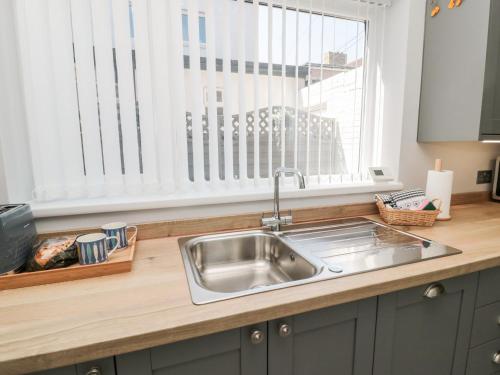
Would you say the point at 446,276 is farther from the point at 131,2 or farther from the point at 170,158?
the point at 131,2

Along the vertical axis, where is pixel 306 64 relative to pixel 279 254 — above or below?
above

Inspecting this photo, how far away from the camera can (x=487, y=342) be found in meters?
1.05

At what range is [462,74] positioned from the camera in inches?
52.1

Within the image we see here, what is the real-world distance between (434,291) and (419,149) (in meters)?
0.96

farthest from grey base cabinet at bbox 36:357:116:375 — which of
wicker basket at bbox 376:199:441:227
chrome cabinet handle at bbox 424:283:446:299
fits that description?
wicker basket at bbox 376:199:441:227

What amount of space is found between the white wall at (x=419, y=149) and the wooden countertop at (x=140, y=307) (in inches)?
27.2

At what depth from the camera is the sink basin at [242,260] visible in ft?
3.67

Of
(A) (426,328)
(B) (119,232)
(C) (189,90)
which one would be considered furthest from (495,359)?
(C) (189,90)

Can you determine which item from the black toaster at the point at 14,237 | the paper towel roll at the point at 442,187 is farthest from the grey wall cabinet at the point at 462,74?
the black toaster at the point at 14,237

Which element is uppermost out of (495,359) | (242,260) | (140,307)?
(140,307)

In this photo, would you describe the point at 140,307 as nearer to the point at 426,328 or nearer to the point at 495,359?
the point at 426,328

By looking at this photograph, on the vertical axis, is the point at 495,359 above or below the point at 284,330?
below

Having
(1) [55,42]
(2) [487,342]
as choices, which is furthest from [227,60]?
(2) [487,342]

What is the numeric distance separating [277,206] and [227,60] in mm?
694
